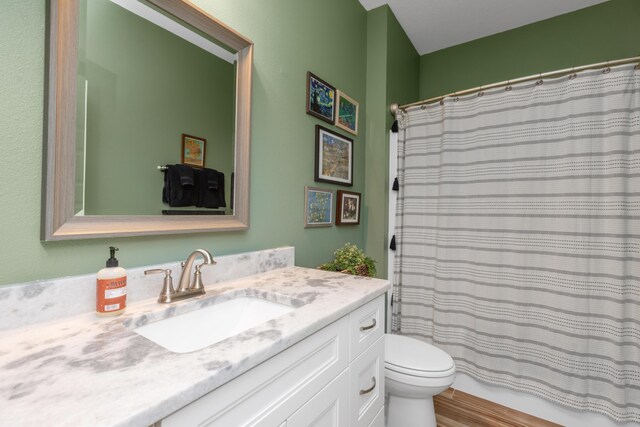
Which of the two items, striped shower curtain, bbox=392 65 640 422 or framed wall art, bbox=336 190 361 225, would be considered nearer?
striped shower curtain, bbox=392 65 640 422

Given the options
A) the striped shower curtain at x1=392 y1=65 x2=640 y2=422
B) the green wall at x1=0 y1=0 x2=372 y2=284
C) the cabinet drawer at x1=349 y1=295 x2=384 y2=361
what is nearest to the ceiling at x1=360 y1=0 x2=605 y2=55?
the green wall at x1=0 y1=0 x2=372 y2=284

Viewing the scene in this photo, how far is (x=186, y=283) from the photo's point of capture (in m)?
0.94

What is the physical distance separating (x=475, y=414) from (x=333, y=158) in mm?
1748

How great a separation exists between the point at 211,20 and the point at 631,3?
2717mm

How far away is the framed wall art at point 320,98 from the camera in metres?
1.59

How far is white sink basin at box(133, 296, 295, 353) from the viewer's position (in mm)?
813

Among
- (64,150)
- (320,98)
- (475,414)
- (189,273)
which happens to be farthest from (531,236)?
(64,150)

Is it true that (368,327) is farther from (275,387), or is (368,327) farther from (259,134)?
(259,134)

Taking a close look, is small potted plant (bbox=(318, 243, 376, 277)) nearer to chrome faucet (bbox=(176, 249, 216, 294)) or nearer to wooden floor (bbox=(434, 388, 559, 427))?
chrome faucet (bbox=(176, 249, 216, 294))

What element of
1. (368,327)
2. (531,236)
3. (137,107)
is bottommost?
(368,327)

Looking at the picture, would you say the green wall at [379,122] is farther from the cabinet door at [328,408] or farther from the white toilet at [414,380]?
the cabinet door at [328,408]

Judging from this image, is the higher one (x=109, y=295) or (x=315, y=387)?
(x=109, y=295)

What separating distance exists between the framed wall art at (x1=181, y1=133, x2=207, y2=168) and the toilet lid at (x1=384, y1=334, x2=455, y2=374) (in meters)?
1.25

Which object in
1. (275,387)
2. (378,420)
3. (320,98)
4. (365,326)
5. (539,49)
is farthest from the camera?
(539,49)
